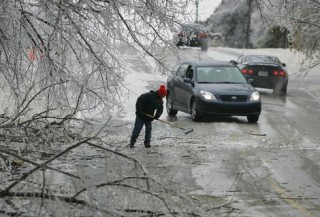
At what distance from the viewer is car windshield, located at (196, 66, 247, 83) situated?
18047 millimetres

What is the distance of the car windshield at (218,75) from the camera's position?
1805cm

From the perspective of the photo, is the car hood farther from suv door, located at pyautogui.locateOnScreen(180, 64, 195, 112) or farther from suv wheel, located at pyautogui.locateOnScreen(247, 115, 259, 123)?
suv wheel, located at pyautogui.locateOnScreen(247, 115, 259, 123)

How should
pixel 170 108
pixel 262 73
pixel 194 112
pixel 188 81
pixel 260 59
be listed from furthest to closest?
pixel 260 59 < pixel 262 73 < pixel 170 108 < pixel 188 81 < pixel 194 112

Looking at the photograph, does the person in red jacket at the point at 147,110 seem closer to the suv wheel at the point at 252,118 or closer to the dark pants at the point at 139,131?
the dark pants at the point at 139,131

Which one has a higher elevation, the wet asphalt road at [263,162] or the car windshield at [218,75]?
the car windshield at [218,75]

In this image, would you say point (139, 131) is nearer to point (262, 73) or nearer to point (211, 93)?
point (211, 93)

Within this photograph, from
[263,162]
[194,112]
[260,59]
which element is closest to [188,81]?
[194,112]

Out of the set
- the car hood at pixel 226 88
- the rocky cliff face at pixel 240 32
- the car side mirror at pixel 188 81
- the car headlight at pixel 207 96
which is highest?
the car side mirror at pixel 188 81

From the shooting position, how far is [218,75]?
60.0ft

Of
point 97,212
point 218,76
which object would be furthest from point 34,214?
point 218,76

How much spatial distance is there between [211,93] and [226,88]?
52 cm

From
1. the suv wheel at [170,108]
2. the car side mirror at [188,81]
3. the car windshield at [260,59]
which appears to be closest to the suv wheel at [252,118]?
the car side mirror at [188,81]

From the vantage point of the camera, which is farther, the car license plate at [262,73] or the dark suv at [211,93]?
the car license plate at [262,73]

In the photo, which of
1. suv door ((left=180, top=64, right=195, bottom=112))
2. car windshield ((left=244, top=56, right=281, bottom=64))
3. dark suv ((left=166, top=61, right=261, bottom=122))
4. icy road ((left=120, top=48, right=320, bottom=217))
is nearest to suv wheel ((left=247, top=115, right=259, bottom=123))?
dark suv ((left=166, top=61, right=261, bottom=122))
